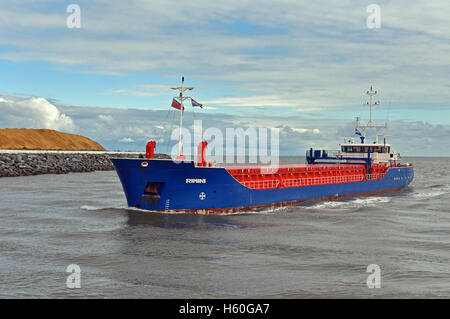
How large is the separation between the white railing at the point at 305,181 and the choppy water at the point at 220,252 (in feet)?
6.38

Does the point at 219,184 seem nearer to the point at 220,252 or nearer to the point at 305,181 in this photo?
the point at 220,252

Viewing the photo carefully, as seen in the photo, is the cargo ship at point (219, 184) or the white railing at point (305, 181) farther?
the white railing at point (305, 181)

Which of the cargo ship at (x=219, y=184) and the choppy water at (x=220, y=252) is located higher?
the cargo ship at (x=219, y=184)

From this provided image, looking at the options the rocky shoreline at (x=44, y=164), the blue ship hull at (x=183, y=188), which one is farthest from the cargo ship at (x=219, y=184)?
the rocky shoreline at (x=44, y=164)

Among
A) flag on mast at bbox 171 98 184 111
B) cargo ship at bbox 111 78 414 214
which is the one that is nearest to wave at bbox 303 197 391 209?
cargo ship at bbox 111 78 414 214

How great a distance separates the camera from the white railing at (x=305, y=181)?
28.7m

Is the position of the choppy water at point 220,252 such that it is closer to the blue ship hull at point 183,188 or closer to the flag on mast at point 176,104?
the blue ship hull at point 183,188

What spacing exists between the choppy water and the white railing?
1946 millimetres

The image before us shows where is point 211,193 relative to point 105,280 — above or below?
above

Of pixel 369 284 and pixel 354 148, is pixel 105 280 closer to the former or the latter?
pixel 369 284

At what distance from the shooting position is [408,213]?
2911 cm

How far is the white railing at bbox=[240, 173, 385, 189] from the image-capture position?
28.7 meters
